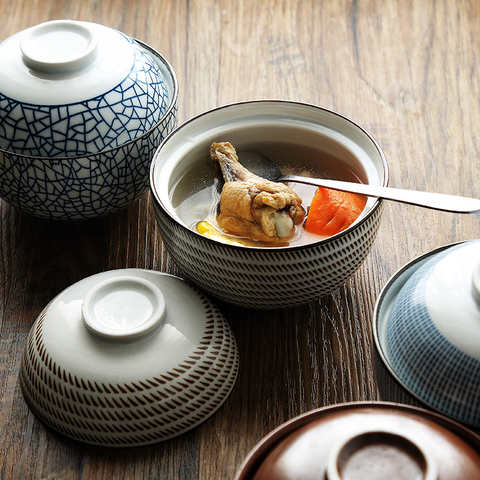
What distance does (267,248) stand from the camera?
73 centimetres

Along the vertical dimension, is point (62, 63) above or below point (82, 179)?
above

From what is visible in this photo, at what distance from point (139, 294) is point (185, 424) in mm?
172

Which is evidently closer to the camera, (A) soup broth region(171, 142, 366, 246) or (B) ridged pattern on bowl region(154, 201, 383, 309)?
(B) ridged pattern on bowl region(154, 201, 383, 309)

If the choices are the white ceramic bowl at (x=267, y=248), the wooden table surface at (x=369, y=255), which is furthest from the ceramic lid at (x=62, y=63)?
the wooden table surface at (x=369, y=255)

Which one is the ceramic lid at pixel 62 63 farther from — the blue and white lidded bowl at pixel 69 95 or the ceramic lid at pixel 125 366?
the ceramic lid at pixel 125 366

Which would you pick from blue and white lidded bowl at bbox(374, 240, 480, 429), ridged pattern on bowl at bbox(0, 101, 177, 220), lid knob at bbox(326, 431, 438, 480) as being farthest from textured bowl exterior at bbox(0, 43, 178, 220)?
lid knob at bbox(326, 431, 438, 480)

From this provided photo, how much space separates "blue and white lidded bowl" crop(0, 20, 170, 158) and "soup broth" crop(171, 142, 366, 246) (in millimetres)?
106

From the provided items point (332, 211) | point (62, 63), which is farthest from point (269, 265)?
point (62, 63)

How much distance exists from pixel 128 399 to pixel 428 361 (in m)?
0.34

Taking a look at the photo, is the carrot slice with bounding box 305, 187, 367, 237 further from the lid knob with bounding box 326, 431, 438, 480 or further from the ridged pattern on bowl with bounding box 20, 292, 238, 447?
the lid knob with bounding box 326, 431, 438, 480

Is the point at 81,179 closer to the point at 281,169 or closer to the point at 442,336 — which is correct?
the point at 281,169

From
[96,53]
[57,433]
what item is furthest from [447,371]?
[96,53]

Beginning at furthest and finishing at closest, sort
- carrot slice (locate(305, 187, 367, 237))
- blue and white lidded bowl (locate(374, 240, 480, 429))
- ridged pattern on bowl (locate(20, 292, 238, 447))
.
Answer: carrot slice (locate(305, 187, 367, 237)) → ridged pattern on bowl (locate(20, 292, 238, 447)) → blue and white lidded bowl (locate(374, 240, 480, 429))

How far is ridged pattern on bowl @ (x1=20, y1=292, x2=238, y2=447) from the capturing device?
0.72m
